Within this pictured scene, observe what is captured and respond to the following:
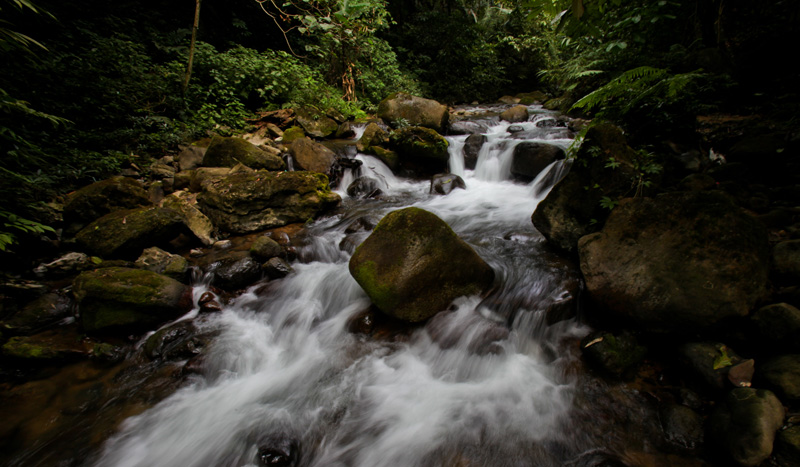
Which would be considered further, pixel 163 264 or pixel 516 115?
pixel 516 115

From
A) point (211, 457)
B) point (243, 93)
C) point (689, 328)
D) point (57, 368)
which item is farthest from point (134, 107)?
point (689, 328)

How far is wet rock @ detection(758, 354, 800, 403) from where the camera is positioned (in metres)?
1.81

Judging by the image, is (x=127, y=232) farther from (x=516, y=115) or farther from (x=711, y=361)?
(x=516, y=115)

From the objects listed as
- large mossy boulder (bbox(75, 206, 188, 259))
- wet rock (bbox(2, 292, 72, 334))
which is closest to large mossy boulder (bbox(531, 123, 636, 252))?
large mossy boulder (bbox(75, 206, 188, 259))

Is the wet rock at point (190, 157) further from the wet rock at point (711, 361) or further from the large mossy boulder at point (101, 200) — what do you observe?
the wet rock at point (711, 361)

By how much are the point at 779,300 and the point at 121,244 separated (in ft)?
22.9

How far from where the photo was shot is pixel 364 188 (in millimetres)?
7293

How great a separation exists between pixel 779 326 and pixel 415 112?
30.2 ft

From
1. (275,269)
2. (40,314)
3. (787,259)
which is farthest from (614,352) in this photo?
(40,314)

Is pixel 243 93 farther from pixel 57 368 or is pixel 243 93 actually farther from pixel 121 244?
pixel 57 368

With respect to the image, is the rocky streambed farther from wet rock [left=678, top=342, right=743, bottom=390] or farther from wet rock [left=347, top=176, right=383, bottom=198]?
wet rock [left=347, top=176, right=383, bottom=198]

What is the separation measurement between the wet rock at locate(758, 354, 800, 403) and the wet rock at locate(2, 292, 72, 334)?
6.41m

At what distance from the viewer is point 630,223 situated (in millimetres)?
2871

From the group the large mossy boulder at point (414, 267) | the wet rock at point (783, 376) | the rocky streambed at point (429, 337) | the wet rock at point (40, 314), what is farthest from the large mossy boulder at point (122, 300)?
the wet rock at point (783, 376)
